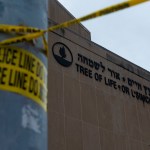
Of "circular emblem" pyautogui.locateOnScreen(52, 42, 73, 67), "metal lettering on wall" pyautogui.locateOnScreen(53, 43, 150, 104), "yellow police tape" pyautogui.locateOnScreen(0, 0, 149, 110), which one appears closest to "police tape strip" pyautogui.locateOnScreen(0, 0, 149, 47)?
"yellow police tape" pyautogui.locateOnScreen(0, 0, 149, 110)

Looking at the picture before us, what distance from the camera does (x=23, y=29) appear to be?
11.3 feet

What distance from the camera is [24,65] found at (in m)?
3.38

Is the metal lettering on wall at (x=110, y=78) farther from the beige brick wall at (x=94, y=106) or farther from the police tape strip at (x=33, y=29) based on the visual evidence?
the police tape strip at (x=33, y=29)

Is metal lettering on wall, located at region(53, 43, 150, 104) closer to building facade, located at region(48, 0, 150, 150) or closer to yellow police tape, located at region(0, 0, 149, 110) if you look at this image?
building facade, located at region(48, 0, 150, 150)

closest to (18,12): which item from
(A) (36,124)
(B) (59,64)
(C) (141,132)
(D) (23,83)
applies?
(D) (23,83)

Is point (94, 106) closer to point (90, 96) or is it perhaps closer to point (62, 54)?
point (90, 96)

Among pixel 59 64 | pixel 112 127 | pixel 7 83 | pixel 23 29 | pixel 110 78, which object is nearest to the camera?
pixel 7 83

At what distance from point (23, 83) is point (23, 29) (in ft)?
1.73

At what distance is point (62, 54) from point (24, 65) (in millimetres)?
15109

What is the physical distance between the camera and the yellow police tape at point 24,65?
3.26m

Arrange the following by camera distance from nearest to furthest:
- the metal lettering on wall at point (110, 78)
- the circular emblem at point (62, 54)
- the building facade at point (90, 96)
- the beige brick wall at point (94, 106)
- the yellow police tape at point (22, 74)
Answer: the yellow police tape at point (22, 74) < the beige brick wall at point (94, 106) < the building facade at point (90, 96) < the circular emblem at point (62, 54) < the metal lettering on wall at point (110, 78)

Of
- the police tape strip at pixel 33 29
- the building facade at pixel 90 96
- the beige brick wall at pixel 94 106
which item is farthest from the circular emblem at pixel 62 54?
the police tape strip at pixel 33 29

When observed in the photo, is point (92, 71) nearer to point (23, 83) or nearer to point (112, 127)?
point (112, 127)

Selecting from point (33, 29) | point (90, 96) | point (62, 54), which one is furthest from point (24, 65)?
point (90, 96)
